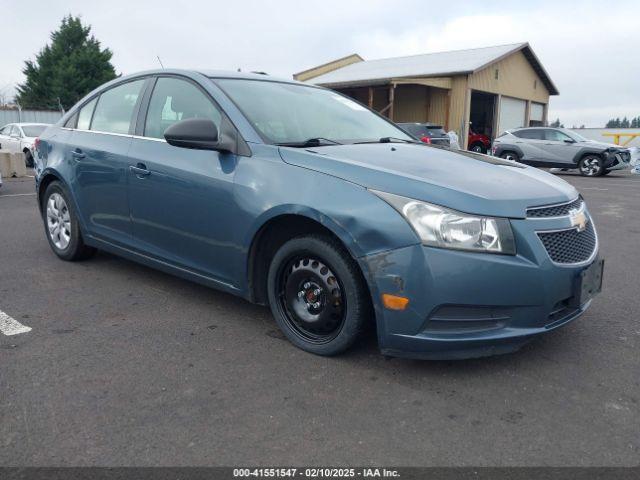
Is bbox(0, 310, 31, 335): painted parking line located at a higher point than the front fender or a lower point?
lower

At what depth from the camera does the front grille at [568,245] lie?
2.76 m

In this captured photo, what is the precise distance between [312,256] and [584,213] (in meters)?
1.58

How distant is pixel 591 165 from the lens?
17.1 m

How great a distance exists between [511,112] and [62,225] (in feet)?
99.7

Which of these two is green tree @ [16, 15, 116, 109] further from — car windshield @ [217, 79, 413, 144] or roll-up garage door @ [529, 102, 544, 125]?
car windshield @ [217, 79, 413, 144]

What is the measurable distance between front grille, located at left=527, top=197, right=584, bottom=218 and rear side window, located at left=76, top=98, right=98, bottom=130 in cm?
363

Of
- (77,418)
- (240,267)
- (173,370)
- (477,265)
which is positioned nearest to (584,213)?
(477,265)

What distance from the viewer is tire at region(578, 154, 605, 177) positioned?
17.0 metres

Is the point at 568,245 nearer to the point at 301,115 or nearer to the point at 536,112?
the point at 301,115

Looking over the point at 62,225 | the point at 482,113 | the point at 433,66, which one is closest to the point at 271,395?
the point at 62,225

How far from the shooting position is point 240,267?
131 inches

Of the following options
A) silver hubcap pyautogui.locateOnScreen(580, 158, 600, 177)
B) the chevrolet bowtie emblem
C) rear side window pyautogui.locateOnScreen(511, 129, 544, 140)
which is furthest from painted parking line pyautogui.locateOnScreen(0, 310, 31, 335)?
rear side window pyautogui.locateOnScreen(511, 129, 544, 140)

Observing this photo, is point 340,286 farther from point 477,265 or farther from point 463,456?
point 463,456

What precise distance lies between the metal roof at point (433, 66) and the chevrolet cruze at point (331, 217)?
2269cm
